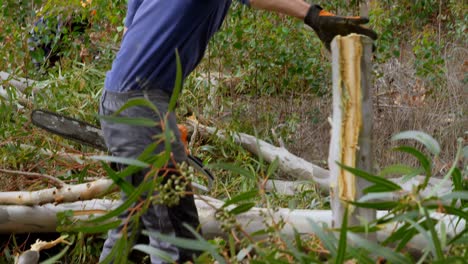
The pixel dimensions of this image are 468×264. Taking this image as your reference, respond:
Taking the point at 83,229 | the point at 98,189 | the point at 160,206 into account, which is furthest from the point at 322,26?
the point at 83,229

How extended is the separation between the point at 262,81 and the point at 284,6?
120 inches

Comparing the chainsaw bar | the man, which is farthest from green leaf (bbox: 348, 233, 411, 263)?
the chainsaw bar

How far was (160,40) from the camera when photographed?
10.5 feet

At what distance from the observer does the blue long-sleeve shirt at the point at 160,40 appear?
10.5 feet

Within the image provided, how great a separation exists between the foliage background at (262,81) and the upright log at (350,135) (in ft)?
12.1

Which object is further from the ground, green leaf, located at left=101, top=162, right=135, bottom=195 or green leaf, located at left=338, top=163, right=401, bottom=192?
green leaf, located at left=338, top=163, right=401, bottom=192

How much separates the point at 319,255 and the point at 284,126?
178 inches

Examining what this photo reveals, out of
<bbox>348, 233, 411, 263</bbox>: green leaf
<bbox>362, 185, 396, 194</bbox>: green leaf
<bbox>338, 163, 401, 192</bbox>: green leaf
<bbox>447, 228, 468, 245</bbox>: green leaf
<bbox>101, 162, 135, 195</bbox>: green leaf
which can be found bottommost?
<bbox>101, 162, 135, 195</bbox>: green leaf

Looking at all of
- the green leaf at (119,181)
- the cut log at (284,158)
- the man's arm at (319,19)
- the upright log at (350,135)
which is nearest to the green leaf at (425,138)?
the upright log at (350,135)

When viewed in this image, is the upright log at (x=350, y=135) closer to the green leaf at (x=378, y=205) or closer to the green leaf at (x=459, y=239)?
the green leaf at (x=378, y=205)

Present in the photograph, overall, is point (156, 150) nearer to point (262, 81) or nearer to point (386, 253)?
point (386, 253)

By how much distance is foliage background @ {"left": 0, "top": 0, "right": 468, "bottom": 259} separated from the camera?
5770 millimetres

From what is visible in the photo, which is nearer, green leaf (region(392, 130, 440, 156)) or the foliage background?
green leaf (region(392, 130, 440, 156))

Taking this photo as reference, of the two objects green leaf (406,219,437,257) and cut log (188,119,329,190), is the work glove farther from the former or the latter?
green leaf (406,219,437,257)
